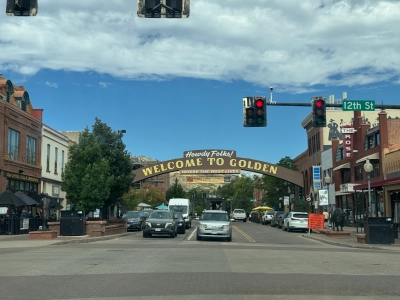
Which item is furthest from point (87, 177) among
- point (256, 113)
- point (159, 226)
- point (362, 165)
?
point (362, 165)

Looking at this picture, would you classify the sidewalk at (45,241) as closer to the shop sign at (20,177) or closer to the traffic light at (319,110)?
the shop sign at (20,177)

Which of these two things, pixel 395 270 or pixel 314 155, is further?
pixel 314 155

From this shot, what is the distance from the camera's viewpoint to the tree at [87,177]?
29672 mm

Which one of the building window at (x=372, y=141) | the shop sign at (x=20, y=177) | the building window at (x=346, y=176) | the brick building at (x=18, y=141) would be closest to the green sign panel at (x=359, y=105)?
the building window at (x=372, y=141)

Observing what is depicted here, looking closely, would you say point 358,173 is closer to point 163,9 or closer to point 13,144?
point 13,144

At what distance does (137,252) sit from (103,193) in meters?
12.1

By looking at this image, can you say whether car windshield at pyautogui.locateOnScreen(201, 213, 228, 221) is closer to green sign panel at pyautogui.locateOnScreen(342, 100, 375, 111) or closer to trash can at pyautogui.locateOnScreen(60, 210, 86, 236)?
trash can at pyautogui.locateOnScreen(60, 210, 86, 236)

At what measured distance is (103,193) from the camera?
30016 millimetres

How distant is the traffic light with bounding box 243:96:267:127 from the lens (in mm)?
18875

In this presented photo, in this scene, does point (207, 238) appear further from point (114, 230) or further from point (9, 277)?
point (9, 277)

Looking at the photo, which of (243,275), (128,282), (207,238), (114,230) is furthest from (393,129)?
(128,282)

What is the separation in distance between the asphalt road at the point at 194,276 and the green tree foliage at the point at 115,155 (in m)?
17.6

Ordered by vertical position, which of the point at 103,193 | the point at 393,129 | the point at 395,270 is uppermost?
the point at 393,129

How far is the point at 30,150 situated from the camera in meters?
38.7
